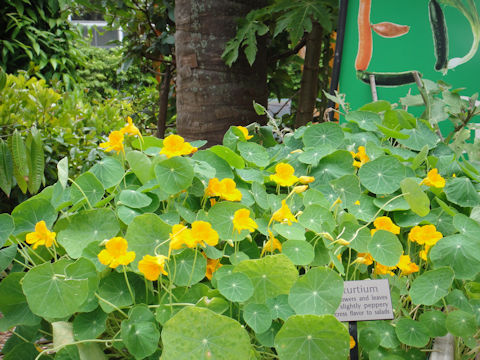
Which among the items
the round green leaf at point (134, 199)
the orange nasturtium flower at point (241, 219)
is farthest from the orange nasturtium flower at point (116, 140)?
the orange nasturtium flower at point (241, 219)

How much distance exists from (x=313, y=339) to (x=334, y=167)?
492 millimetres

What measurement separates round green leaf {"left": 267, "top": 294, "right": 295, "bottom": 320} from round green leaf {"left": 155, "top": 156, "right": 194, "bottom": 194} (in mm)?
258

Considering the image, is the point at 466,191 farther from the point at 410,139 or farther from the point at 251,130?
the point at 251,130

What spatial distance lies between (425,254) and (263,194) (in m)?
0.35

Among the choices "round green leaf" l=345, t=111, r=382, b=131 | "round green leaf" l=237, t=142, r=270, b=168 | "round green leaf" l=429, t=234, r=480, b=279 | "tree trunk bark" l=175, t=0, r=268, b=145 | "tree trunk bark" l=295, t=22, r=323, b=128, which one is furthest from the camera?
"tree trunk bark" l=295, t=22, r=323, b=128

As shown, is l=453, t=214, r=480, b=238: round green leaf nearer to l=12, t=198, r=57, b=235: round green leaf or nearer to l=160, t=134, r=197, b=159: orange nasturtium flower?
l=160, t=134, r=197, b=159: orange nasturtium flower

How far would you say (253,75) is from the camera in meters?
2.22

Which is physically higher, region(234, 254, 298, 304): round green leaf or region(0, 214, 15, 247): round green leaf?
region(0, 214, 15, 247): round green leaf

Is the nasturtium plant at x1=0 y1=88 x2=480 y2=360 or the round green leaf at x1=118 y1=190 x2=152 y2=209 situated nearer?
the nasturtium plant at x1=0 y1=88 x2=480 y2=360

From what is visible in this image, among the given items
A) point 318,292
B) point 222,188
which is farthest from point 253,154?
point 318,292

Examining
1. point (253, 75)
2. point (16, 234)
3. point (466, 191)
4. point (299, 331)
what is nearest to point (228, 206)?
point (299, 331)

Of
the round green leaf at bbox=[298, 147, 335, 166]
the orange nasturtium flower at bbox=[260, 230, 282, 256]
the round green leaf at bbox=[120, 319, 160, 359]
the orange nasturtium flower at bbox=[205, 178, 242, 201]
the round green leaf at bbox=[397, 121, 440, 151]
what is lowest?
the round green leaf at bbox=[120, 319, 160, 359]

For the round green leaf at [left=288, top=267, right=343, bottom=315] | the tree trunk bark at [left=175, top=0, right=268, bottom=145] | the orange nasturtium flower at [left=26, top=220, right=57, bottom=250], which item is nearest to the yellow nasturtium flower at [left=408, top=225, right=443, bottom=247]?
the round green leaf at [left=288, top=267, right=343, bottom=315]

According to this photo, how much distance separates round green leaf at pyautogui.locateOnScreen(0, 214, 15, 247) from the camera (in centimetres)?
77
